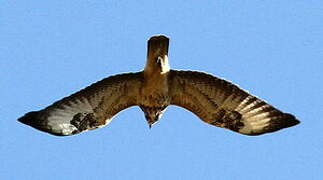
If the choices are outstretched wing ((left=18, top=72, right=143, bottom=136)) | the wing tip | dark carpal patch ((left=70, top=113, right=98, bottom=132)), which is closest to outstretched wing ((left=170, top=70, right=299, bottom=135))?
outstretched wing ((left=18, top=72, right=143, bottom=136))

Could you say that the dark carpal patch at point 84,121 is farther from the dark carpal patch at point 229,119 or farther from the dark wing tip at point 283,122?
the dark wing tip at point 283,122

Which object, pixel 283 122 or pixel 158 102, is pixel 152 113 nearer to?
pixel 158 102

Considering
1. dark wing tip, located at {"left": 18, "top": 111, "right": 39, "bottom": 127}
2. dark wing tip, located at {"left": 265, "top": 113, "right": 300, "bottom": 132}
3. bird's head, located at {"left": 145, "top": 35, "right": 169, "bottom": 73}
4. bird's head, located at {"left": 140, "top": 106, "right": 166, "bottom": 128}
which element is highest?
bird's head, located at {"left": 145, "top": 35, "right": 169, "bottom": 73}

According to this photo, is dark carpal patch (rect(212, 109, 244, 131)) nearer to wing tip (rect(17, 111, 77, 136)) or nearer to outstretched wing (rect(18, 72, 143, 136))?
outstretched wing (rect(18, 72, 143, 136))

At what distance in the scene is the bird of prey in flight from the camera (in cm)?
1477

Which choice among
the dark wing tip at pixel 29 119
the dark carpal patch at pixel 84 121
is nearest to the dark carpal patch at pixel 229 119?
the dark carpal patch at pixel 84 121

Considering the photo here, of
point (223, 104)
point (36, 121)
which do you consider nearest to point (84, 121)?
point (36, 121)

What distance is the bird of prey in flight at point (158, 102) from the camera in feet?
48.5

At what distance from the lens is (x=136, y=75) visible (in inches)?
594

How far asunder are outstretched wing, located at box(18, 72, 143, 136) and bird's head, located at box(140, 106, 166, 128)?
0.28 meters

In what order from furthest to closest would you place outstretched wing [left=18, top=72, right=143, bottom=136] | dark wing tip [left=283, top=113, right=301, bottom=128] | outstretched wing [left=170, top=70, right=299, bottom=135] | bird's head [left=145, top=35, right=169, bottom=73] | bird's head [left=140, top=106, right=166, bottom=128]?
bird's head [left=140, top=106, right=166, bottom=128] → outstretched wing [left=18, top=72, right=143, bottom=136] → outstretched wing [left=170, top=70, right=299, bottom=135] → bird's head [left=145, top=35, right=169, bottom=73] → dark wing tip [left=283, top=113, right=301, bottom=128]

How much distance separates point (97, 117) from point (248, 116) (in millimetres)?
2623

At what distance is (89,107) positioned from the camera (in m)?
15.5

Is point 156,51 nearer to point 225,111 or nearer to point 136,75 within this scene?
point 136,75
